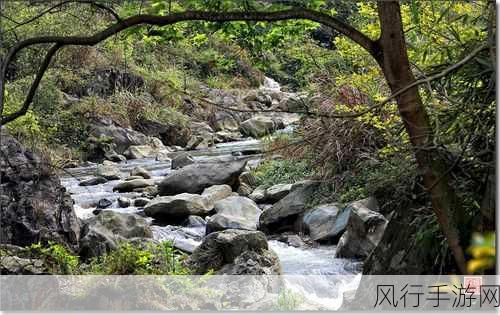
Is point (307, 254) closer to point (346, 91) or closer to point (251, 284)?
point (251, 284)

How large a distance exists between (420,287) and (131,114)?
11.5 meters

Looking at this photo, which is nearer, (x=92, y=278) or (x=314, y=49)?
(x=92, y=278)

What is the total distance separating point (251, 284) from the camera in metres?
4.32

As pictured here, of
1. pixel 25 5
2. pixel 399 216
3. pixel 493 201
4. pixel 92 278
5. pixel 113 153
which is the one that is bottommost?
pixel 113 153

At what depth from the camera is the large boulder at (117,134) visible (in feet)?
39.8

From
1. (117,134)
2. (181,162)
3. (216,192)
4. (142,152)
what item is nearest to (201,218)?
(216,192)

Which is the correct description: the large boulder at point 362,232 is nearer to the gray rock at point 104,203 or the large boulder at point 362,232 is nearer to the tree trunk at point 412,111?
the tree trunk at point 412,111

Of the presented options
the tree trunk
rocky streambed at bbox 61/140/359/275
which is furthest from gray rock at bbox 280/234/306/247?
the tree trunk

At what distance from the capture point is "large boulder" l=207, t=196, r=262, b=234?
6.25 metres

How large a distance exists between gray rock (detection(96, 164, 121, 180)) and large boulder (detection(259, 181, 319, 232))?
385 cm

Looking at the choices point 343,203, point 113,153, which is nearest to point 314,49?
point 343,203

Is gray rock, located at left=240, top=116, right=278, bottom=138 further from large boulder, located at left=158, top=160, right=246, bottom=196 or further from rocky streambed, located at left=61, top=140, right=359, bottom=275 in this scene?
large boulder, located at left=158, top=160, right=246, bottom=196

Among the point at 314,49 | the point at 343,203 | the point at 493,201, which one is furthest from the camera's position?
the point at 314,49

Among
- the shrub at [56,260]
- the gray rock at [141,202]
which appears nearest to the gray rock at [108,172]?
the gray rock at [141,202]
